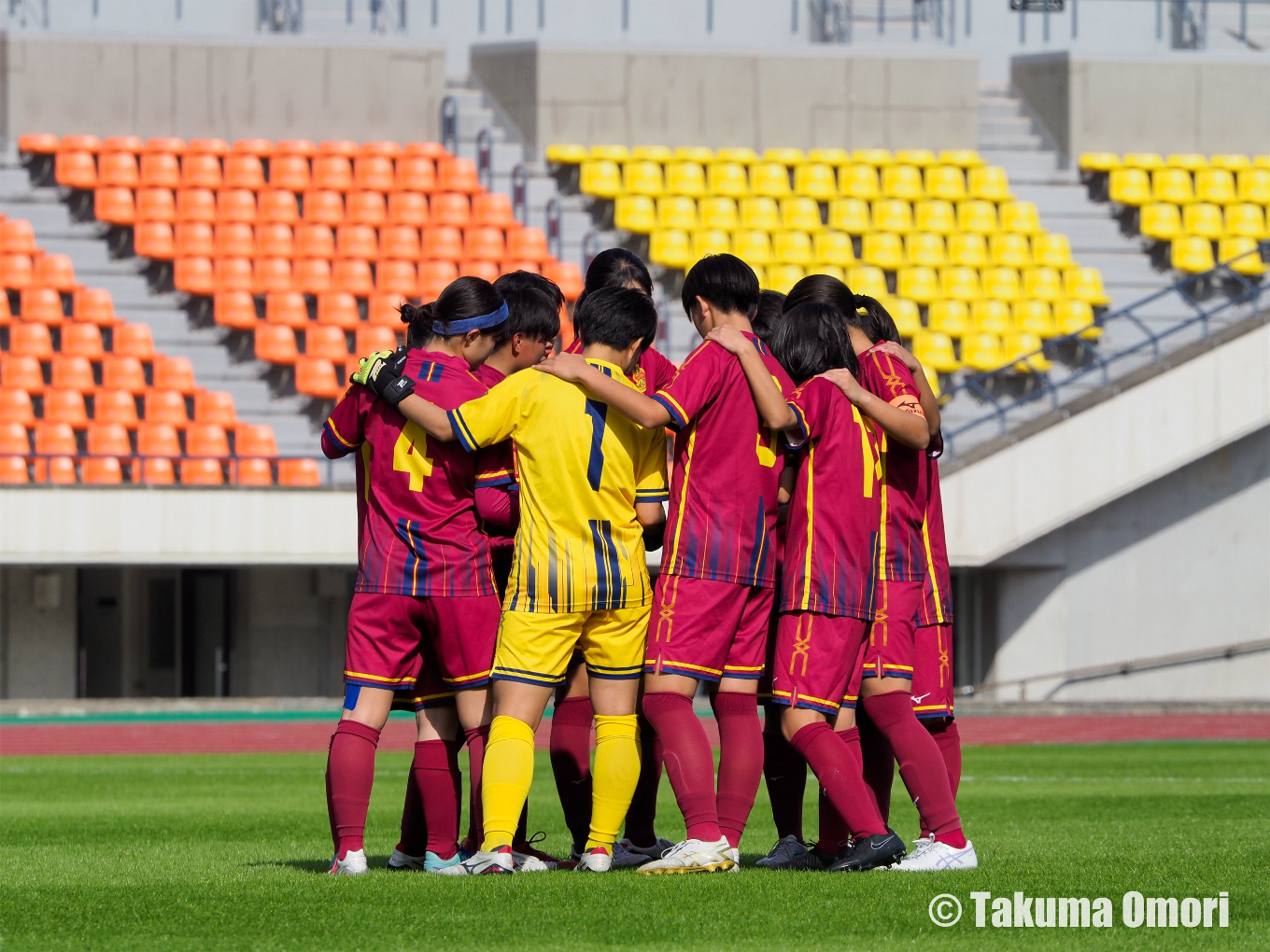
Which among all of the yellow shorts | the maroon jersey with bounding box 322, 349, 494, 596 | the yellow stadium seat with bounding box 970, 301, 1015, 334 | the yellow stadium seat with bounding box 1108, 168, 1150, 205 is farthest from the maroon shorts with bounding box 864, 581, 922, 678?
the yellow stadium seat with bounding box 1108, 168, 1150, 205

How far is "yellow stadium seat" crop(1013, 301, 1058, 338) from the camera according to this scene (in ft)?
75.8

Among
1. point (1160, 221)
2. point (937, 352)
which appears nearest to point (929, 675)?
Result: point (937, 352)

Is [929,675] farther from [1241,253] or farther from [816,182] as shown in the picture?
[1241,253]

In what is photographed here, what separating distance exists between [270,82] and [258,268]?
3584 mm

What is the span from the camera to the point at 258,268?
23.1 meters

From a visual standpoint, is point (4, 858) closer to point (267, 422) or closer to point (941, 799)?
point (941, 799)

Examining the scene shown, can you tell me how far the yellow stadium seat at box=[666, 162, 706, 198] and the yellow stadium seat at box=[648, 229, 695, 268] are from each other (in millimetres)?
879

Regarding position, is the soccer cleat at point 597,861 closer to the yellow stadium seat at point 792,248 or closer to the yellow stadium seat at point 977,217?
the yellow stadium seat at point 792,248

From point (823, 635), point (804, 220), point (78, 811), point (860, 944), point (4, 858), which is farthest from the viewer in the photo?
point (804, 220)

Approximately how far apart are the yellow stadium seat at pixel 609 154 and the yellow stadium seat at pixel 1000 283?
4.92 meters

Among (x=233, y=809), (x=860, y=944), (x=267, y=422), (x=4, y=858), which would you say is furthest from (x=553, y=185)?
(x=860, y=944)

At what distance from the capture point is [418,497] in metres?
6.11

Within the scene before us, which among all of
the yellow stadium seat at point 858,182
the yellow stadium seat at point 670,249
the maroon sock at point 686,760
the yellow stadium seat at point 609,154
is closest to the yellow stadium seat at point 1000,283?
the yellow stadium seat at point 858,182

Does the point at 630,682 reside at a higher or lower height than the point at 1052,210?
lower
